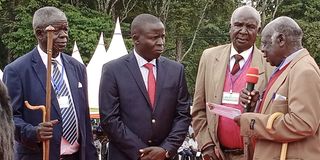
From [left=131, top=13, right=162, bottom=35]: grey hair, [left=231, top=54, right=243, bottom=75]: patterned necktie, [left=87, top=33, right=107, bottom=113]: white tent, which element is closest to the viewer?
[left=131, top=13, right=162, bottom=35]: grey hair

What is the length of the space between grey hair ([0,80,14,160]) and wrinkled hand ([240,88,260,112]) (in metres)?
2.05

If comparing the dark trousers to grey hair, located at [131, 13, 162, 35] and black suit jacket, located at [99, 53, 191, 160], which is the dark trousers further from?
grey hair, located at [131, 13, 162, 35]

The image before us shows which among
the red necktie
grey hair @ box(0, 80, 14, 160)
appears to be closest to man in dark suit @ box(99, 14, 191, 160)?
the red necktie

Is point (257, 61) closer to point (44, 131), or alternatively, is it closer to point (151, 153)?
point (151, 153)

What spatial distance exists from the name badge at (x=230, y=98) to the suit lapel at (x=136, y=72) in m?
0.69

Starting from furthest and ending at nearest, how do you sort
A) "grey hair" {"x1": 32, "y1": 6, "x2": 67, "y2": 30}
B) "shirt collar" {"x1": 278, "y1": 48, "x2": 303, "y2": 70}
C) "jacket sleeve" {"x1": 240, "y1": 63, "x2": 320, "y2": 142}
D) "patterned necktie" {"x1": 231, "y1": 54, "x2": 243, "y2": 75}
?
"patterned necktie" {"x1": 231, "y1": 54, "x2": 243, "y2": 75} < "grey hair" {"x1": 32, "y1": 6, "x2": 67, "y2": 30} < "shirt collar" {"x1": 278, "y1": 48, "x2": 303, "y2": 70} < "jacket sleeve" {"x1": 240, "y1": 63, "x2": 320, "y2": 142}

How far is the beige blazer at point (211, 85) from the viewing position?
17.1 feet

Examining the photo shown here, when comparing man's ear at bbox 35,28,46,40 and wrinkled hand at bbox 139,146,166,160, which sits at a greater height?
man's ear at bbox 35,28,46,40

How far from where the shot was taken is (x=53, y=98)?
491 centimetres

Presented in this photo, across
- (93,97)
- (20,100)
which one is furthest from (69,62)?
(93,97)

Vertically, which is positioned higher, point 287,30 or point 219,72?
point 287,30

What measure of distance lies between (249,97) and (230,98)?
58 centimetres

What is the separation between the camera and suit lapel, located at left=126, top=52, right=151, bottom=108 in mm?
5133

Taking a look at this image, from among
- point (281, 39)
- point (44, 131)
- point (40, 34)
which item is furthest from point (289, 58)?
point (40, 34)
